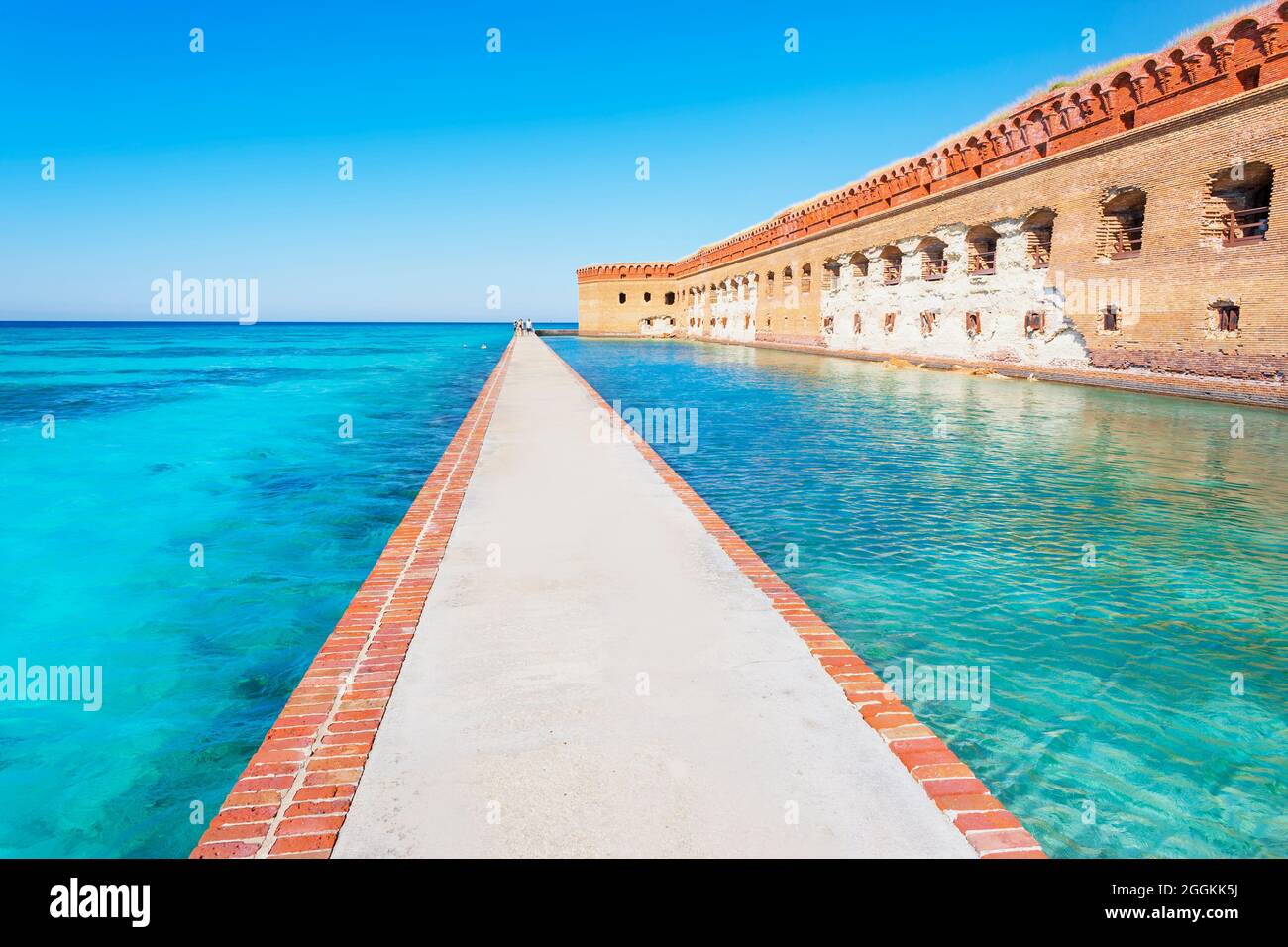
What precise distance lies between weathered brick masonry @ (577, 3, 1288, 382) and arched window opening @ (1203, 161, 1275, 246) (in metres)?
0.03

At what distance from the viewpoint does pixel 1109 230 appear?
18047mm

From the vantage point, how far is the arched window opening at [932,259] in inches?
985

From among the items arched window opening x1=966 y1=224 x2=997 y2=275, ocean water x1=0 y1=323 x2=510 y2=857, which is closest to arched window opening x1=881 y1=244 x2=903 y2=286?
arched window opening x1=966 y1=224 x2=997 y2=275

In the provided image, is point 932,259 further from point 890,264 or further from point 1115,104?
point 1115,104

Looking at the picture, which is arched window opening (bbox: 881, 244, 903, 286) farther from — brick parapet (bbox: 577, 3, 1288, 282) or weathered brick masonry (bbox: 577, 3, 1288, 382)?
brick parapet (bbox: 577, 3, 1288, 282)

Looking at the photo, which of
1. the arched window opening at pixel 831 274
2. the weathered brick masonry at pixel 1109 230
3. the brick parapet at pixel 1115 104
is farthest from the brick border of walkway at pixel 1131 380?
the brick parapet at pixel 1115 104

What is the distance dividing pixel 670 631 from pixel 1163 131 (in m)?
18.8

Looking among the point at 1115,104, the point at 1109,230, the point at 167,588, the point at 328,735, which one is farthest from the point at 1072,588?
the point at 1115,104

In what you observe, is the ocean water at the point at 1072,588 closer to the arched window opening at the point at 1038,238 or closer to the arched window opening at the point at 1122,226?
the arched window opening at the point at 1122,226

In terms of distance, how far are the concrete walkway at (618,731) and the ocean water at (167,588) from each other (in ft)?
4.38

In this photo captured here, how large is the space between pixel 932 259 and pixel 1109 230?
311 inches

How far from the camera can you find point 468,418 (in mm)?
12773
